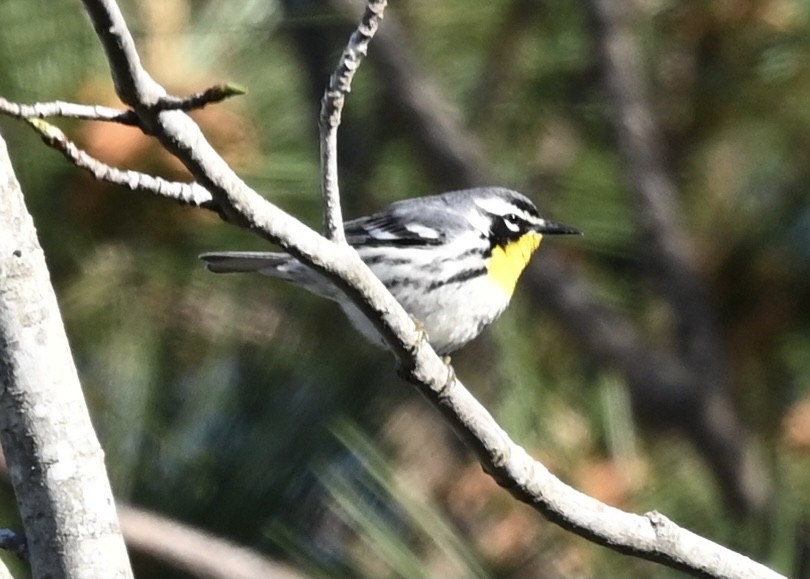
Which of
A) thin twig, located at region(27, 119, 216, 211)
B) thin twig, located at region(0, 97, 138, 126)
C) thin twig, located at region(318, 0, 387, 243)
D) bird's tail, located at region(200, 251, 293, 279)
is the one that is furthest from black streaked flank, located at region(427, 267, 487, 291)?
thin twig, located at region(0, 97, 138, 126)

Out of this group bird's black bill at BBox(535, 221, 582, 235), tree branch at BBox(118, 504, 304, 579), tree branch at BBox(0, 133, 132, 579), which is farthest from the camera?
bird's black bill at BBox(535, 221, 582, 235)

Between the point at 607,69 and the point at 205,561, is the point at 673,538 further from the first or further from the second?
the point at 607,69

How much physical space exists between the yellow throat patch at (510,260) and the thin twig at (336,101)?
3.82 feet

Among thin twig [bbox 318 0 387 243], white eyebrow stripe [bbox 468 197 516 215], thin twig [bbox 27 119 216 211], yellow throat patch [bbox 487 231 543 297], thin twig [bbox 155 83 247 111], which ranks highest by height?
white eyebrow stripe [bbox 468 197 516 215]

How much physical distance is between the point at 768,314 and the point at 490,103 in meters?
0.73

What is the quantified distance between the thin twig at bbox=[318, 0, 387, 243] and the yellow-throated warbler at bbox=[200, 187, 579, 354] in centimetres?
98

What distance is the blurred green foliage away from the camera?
6.76 ft

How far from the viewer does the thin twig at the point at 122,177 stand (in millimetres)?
1070

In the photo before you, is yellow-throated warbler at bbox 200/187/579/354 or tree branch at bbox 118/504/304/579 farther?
yellow-throated warbler at bbox 200/187/579/354

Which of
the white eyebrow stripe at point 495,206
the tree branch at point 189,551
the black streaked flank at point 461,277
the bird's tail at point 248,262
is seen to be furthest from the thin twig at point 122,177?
the white eyebrow stripe at point 495,206

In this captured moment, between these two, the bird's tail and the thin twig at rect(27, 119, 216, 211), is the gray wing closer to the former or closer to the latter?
the bird's tail

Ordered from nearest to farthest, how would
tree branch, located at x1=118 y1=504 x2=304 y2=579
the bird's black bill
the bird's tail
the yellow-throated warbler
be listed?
tree branch, located at x1=118 y1=504 x2=304 y2=579
the bird's tail
the yellow-throated warbler
the bird's black bill

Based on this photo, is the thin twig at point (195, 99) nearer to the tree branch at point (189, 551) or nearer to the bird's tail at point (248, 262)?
the tree branch at point (189, 551)

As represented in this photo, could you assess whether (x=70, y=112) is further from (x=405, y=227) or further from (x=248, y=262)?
(x=405, y=227)
